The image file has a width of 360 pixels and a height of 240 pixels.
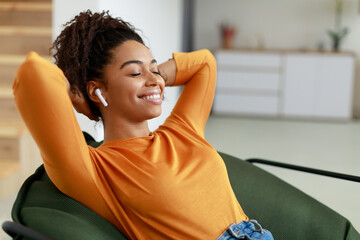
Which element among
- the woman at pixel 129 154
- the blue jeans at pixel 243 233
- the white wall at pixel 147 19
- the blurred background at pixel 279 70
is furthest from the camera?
the blurred background at pixel 279 70

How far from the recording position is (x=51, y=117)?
1255 mm

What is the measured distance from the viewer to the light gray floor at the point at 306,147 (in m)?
3.94

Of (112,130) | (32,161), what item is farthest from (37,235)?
(32,161)

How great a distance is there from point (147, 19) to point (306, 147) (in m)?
2.38

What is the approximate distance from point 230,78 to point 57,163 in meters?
6.33

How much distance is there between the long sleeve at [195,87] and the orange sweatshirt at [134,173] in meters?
0.12

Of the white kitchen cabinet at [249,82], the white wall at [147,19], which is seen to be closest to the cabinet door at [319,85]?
the white kitchen cabinet at [249,82]

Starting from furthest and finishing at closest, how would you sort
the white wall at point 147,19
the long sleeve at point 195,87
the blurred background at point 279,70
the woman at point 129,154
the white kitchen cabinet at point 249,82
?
the white kitchen cabinet at point 249,82 < the blurred background at point 279,70 < the white wall at point 147,19 < the long sleeve at point 195,87 < the woman at point 129,154

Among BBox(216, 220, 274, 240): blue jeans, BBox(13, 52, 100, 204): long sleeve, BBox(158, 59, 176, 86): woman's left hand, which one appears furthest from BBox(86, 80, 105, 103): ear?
BBox(216, 220, 274, 240): blue jeans

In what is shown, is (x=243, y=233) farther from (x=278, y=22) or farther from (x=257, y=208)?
(x=278, y=22)

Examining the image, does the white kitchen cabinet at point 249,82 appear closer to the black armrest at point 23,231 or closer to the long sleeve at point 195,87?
the long sleeve at point 195,87

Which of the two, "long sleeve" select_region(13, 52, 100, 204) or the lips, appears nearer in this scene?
"long sleeve" select_region(13, 52, 100, 204)

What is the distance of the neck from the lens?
1583mm

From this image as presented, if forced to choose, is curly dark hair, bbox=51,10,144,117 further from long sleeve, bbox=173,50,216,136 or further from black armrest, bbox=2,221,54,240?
black armrest, bbox=2,221,54,240
